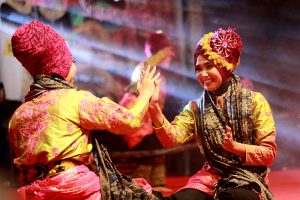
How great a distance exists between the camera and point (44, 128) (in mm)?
2238

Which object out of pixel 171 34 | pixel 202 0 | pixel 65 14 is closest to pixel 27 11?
pixel 65 14

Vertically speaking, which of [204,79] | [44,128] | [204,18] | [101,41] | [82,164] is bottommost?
[82,164]

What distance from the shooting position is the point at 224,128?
2.66 meters

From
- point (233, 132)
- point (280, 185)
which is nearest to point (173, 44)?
point (280, 185)

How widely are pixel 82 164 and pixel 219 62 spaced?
0.93m

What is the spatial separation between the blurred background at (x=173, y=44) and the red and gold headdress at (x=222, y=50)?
10.2ft

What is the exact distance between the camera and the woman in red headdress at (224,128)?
2.55m

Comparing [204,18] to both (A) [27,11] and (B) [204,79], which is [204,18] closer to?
(A) [27,11]

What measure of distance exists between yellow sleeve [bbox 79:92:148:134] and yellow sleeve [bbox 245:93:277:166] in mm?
672

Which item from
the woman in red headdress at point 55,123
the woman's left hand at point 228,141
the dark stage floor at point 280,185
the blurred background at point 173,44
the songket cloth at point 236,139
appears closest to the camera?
the woman in red headdress at point 55,123

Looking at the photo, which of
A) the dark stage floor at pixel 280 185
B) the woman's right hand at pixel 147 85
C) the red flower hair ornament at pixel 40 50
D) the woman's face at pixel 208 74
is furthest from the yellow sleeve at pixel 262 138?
the dark stage floor at pixel 280 185

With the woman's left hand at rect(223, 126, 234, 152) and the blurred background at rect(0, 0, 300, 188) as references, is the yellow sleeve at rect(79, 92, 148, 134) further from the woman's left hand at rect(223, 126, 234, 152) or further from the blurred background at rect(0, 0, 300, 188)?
the blurred background at rect(0, 0, 300, 188)

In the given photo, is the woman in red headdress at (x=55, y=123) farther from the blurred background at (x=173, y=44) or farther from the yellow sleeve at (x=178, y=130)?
the blurred background at (x=173, y=44)

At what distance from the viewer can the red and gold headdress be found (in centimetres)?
262
